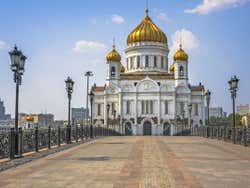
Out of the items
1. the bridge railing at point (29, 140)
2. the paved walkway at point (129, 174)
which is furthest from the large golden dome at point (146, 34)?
the paved walkway at point (129, 174)

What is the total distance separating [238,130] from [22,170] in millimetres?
19454

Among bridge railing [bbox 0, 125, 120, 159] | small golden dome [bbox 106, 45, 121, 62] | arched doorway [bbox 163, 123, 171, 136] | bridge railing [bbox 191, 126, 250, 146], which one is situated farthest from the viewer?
small golden dome [bbox 106, 45, 121, 62]

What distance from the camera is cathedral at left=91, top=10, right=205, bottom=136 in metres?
82.2

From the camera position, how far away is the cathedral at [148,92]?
3238 inches

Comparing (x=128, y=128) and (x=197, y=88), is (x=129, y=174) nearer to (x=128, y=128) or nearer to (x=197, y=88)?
(x=128, y=128)

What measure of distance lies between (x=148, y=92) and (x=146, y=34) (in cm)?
1335

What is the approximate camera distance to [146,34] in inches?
3447

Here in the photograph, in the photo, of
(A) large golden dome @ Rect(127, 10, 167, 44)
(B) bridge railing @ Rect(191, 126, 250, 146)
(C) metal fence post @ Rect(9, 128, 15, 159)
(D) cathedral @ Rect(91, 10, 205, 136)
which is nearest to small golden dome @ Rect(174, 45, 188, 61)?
(D) cathedral @ Rect(91, 10, 205, 136)

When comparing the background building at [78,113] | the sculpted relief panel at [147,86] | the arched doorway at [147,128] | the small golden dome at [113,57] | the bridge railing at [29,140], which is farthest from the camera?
the background building at [78,113]

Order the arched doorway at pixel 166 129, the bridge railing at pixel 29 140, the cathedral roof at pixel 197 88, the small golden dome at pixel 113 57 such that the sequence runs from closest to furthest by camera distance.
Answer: the bridge railing at pixel 29 140 → the arched doorway at pixel 166 129 → the small golden dome at pixel 113 57 → the cathedral roof at pixel 197 88

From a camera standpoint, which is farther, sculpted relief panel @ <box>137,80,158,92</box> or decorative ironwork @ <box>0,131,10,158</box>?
sculpted relief panel @ <box>137,80,158,92</box>

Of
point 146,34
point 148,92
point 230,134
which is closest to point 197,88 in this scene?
point 148,92

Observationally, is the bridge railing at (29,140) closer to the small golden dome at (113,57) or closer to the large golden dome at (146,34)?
the small golden dome at (113,57)

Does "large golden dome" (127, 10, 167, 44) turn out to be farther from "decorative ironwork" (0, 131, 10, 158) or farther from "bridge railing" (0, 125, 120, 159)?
"decorative ironwork" (0, 131, 10, 158)
